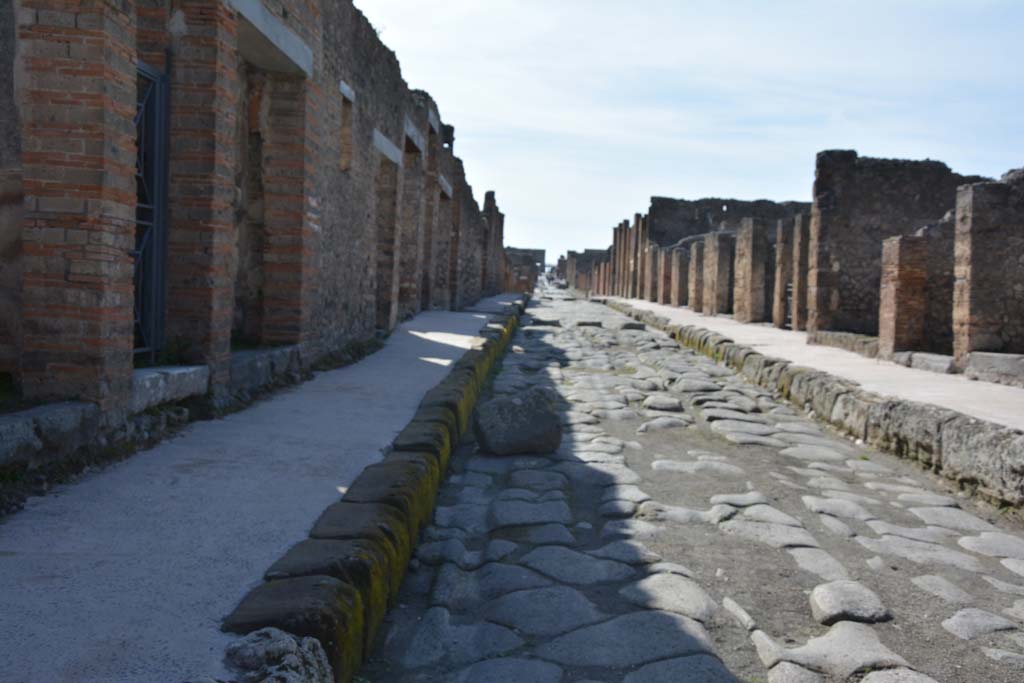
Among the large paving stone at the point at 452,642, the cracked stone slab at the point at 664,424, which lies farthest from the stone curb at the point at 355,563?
the cracked stone slab at the point at 664,424

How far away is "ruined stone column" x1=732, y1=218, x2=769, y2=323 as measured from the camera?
56.9 ft

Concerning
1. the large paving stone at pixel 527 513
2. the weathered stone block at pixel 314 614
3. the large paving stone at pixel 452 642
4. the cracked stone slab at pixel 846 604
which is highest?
the weathered stone block at pixel 314 614

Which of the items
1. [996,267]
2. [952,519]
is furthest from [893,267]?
[952,519]

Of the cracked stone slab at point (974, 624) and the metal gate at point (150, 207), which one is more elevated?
the metal gate at point (150, 207)

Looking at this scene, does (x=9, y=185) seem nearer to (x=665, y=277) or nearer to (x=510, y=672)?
(x=510, y=672)

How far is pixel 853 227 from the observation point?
13.0 m

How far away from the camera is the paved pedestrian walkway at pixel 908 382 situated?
5758 millimetres

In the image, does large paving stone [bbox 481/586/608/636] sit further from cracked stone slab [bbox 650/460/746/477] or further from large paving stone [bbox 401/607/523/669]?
cracked stone slab [bbox 650/460/746/477]

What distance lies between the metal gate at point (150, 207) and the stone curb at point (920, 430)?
15.3 feet

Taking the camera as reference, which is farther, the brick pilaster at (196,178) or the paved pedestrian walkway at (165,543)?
the brick pilaster at (196,178)

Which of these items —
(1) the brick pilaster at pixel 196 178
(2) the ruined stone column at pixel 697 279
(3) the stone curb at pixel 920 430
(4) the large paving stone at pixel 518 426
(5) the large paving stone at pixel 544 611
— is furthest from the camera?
(2) the ruined stone column at pixel 697 279

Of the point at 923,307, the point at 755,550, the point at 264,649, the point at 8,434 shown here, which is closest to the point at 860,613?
the point at 755,550

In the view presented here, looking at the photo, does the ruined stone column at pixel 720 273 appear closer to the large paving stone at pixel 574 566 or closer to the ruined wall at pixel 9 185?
the large paving stone at pixel 574 566

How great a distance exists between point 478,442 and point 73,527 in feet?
9.59
